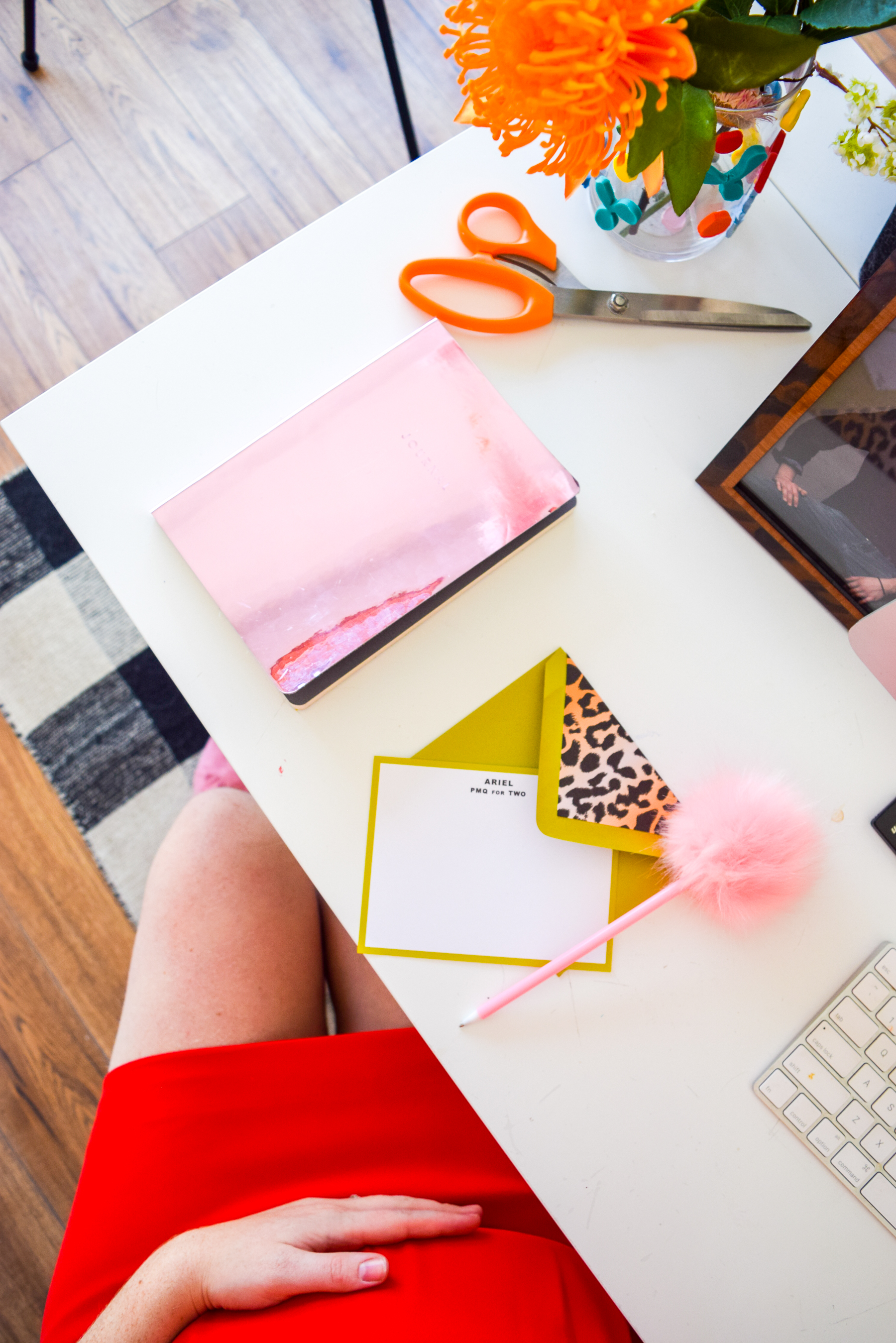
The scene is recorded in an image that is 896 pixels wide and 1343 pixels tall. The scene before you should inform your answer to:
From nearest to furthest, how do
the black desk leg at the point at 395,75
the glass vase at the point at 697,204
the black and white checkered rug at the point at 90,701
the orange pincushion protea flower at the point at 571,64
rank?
the orange pincushion protea flower at the point at 571,64 < the glass vase at the point at 697,204 < the black desk leg at the point at 395,75 < the black and white checkered rug at the point at 90,701

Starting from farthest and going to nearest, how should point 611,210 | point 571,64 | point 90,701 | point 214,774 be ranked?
1. point 90,701
2. point 214,774
3. point 611,210
4. point 571,64

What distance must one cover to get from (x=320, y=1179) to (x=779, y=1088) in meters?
0.40

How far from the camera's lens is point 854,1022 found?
0.60 m

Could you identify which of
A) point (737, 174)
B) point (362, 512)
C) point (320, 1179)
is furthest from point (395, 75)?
point (320, 1179)

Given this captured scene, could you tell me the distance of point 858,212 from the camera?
27.8 inches

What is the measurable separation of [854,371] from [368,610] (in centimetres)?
35

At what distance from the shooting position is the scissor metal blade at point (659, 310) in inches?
26.5

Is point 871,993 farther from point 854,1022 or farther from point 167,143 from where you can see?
point 167,143

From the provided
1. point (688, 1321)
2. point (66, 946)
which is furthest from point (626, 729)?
point (66, 946)

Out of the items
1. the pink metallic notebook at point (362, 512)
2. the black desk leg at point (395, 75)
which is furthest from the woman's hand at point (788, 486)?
the black desk leg at point (395, 75)

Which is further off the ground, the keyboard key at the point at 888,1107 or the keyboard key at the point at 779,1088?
the keyboard key at the point at 779,1088

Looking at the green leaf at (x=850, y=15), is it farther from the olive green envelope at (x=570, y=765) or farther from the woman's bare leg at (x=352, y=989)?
the woman's bare leg at (x=352, y=989)

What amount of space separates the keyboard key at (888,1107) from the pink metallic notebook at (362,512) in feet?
1.63

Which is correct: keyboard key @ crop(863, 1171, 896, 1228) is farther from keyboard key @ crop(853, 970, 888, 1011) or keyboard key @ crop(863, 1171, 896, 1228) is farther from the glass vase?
the glass vase
